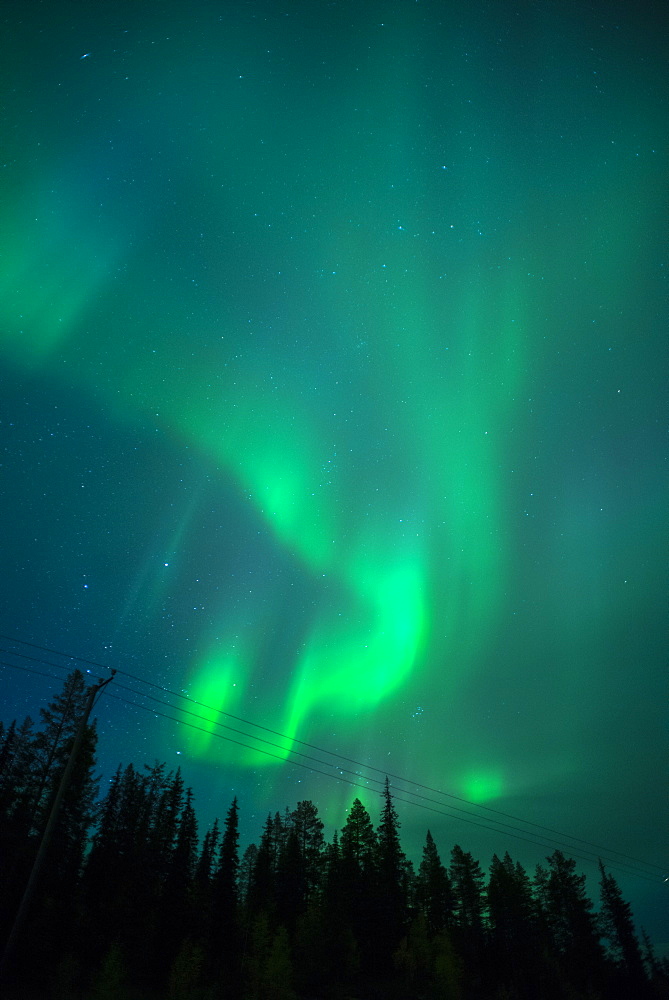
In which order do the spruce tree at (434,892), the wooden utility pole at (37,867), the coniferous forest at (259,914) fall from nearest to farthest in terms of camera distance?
the wooden utility pole at (37,867)
the coniferous forest at (259,914)
the spruce tree at (434,892)

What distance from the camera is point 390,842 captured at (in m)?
56.4

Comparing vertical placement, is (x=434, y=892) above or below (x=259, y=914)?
above

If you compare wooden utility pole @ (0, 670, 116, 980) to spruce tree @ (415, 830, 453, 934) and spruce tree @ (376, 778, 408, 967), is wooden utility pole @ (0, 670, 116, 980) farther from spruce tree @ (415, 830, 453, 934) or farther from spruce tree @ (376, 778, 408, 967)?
spruce tree @ (415, 830, 453, 934)

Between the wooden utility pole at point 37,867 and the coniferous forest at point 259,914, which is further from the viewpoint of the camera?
the coniferous forest at point 259,914

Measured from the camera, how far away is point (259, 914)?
43625 millimetres

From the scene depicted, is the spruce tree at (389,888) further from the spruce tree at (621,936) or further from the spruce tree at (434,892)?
the spruce tree at (621,936)

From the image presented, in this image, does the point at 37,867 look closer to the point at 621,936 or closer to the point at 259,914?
the point at 259,914

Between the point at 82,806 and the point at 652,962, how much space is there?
11008 centimetres

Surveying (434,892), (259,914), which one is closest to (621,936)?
(434,892)

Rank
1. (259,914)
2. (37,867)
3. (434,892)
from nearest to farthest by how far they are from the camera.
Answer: (37,867) < (259,914) < (434,892)

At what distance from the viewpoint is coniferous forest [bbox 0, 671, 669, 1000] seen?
108 ft

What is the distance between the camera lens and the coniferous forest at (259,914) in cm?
3306

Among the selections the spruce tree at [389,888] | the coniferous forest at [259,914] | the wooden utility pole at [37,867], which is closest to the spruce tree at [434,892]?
the coniferous forest at [259,914]

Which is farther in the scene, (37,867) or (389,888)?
(389,888)
